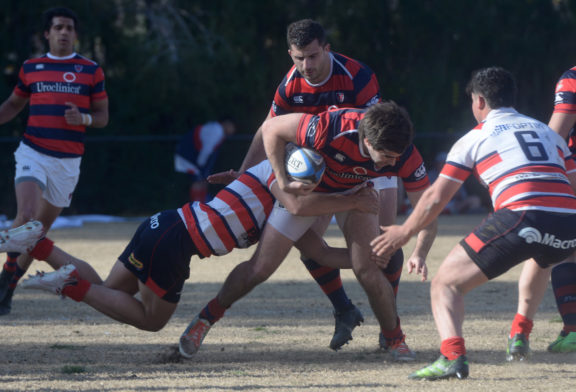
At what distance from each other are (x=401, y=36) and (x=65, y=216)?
678cm

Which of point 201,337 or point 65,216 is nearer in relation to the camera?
point 201,337

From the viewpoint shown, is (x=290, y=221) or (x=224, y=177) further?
(x=224, y=177)

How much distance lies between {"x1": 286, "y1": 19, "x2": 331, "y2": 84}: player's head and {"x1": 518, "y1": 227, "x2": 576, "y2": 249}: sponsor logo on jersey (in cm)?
190

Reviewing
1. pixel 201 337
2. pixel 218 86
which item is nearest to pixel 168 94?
pixel 218 86

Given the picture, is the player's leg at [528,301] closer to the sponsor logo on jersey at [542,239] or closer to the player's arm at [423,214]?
the sponsor logo on jersey at [542,239]

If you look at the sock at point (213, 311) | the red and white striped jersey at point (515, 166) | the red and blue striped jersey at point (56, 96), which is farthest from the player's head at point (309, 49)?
the red and blue striped jersey at point (56, 96)

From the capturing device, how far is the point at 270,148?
479 cm

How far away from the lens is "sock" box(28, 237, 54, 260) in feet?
17.9

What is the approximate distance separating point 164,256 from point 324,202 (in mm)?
939

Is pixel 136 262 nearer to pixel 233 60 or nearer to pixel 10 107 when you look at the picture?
pixel 10 107

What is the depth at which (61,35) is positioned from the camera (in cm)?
657

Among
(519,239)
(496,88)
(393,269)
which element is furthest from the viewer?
(393,269)

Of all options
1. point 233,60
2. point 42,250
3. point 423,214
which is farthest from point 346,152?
point 233,60

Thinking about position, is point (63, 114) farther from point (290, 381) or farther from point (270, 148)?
point (290, 381)
